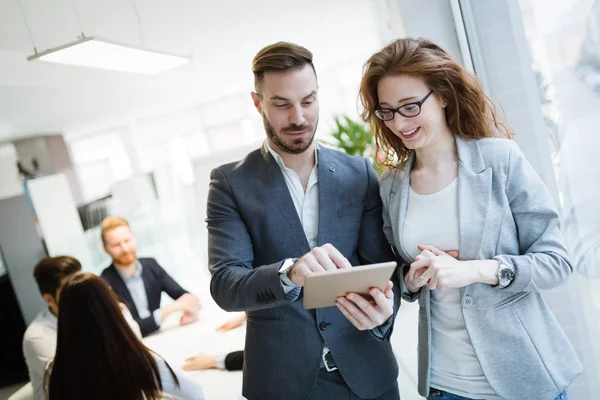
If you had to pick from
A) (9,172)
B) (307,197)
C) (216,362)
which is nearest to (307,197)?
(307,197)

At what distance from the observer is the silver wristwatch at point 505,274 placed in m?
1.24

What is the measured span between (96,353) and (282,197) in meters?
1.13

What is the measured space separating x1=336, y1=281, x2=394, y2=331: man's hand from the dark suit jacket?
3.17 m

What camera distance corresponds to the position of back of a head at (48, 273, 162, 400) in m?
2.02

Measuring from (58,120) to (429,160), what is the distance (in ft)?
30.6

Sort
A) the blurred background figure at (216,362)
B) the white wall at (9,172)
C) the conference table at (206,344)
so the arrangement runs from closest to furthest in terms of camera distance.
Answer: the conference table at (206,344) < the blurred background figure at (216,362) < the white wall at (9,172)

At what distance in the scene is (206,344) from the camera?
338 cm

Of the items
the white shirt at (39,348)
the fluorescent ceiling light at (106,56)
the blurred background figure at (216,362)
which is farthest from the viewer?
the fluorescent ceiling light at (106,56)

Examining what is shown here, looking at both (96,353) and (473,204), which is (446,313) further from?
(96,353)

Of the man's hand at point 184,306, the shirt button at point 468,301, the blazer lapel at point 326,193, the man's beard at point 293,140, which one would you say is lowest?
the man's hand at point 184,306

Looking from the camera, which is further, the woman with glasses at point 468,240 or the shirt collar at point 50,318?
the shirt collar at point 50,318

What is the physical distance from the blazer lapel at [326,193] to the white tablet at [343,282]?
0.27 metres

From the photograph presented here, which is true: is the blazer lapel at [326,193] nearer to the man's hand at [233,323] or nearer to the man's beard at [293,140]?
the man's beard at [293,140]

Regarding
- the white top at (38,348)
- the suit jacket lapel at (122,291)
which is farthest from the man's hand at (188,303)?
the white top at (38,348)
